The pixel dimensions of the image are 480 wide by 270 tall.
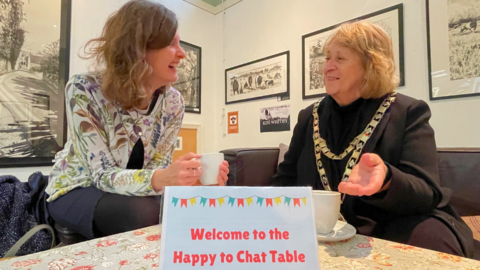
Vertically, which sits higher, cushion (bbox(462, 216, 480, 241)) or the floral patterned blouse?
the floral patterned blouse

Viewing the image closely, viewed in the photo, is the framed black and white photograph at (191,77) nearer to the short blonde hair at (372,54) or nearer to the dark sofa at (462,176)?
the short blonde hair at (372,54)

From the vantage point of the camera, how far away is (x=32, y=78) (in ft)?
5.43

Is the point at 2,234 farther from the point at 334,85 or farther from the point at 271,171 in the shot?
the point at 271,171

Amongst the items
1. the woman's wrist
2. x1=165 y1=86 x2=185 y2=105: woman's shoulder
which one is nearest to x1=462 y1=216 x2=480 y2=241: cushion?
the woman's wrist

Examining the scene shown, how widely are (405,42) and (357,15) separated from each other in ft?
1.29

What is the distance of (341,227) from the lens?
56cm

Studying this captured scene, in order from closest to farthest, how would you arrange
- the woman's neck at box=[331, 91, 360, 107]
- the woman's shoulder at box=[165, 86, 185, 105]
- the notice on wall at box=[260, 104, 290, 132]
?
the woman's neck at box=[331, 91, 360, 107] < the woman's shoulder at box=[165, 86, 185, 105] < the notice on wall at box=[260, 104, 290, 132]

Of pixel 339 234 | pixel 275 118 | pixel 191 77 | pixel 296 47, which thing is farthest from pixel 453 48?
pixel 191 77

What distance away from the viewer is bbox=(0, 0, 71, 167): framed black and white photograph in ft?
5.09

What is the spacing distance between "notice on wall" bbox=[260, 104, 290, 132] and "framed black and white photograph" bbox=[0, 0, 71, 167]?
1.51 meters

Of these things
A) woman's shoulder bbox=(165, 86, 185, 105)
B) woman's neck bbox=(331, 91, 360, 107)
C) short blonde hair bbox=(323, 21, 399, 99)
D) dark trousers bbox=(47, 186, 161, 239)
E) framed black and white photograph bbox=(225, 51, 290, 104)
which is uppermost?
framed black and white photograph bbox=(225, 51, 290, 104)

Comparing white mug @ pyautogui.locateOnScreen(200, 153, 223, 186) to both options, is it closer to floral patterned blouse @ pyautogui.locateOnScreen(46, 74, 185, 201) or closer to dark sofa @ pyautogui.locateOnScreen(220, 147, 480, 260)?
floral patterned blouse @ pyautogui.locateOnScreen(46, 74, 185, 201)

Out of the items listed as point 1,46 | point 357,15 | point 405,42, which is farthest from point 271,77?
point 1,46

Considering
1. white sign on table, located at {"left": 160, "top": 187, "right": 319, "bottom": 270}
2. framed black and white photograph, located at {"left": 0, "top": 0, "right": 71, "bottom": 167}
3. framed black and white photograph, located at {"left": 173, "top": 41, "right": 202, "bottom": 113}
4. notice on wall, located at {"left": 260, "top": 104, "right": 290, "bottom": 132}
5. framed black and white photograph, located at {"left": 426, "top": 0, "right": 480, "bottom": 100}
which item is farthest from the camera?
framed black and white photograph, located at {"left": 173, "top": 41, "right": 202, "bottom": 113}
